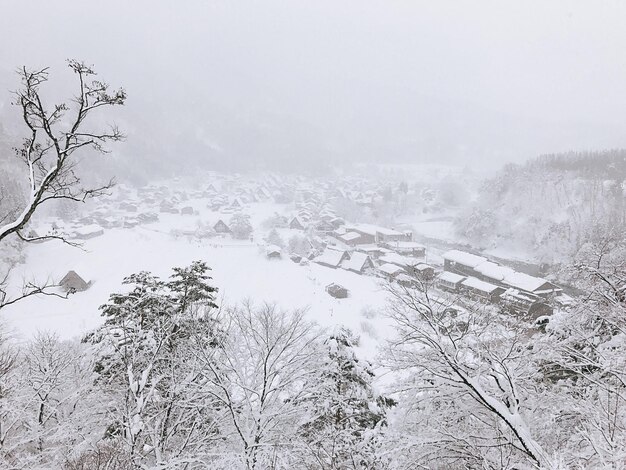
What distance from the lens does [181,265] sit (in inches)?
1586

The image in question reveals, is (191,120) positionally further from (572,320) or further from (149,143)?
(572,320)

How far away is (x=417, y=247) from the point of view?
5147 cm

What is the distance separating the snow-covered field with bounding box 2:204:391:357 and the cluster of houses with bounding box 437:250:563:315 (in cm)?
876

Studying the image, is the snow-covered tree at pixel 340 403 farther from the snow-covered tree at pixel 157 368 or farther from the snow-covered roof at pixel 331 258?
the snow-covered roof at pixel 331 258

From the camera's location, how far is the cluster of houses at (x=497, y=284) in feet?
96.9

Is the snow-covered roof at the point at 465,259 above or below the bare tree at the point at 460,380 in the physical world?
below

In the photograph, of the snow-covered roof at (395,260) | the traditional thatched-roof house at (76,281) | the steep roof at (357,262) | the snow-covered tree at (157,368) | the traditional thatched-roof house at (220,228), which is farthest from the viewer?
the traditional thatched-roof house at (220,228)

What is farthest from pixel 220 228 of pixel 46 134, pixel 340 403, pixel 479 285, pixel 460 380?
pixel 460 380

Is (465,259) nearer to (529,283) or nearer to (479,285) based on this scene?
(479,285)

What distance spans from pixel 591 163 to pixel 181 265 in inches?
3135

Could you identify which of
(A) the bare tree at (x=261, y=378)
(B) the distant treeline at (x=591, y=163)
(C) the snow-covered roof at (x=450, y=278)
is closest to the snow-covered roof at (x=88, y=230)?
(C) the snow-covered roof at (x=450, y=278)

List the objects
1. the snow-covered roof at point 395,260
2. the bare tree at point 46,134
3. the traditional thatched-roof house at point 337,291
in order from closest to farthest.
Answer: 1. the bare tree at point 46,134
2. the traditional thatched-roof house at point 337,291
3. the snow-covered roof at point 395,260

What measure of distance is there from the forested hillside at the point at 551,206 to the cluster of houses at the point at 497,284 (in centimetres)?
1382

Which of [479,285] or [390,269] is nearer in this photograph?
[479,285]
